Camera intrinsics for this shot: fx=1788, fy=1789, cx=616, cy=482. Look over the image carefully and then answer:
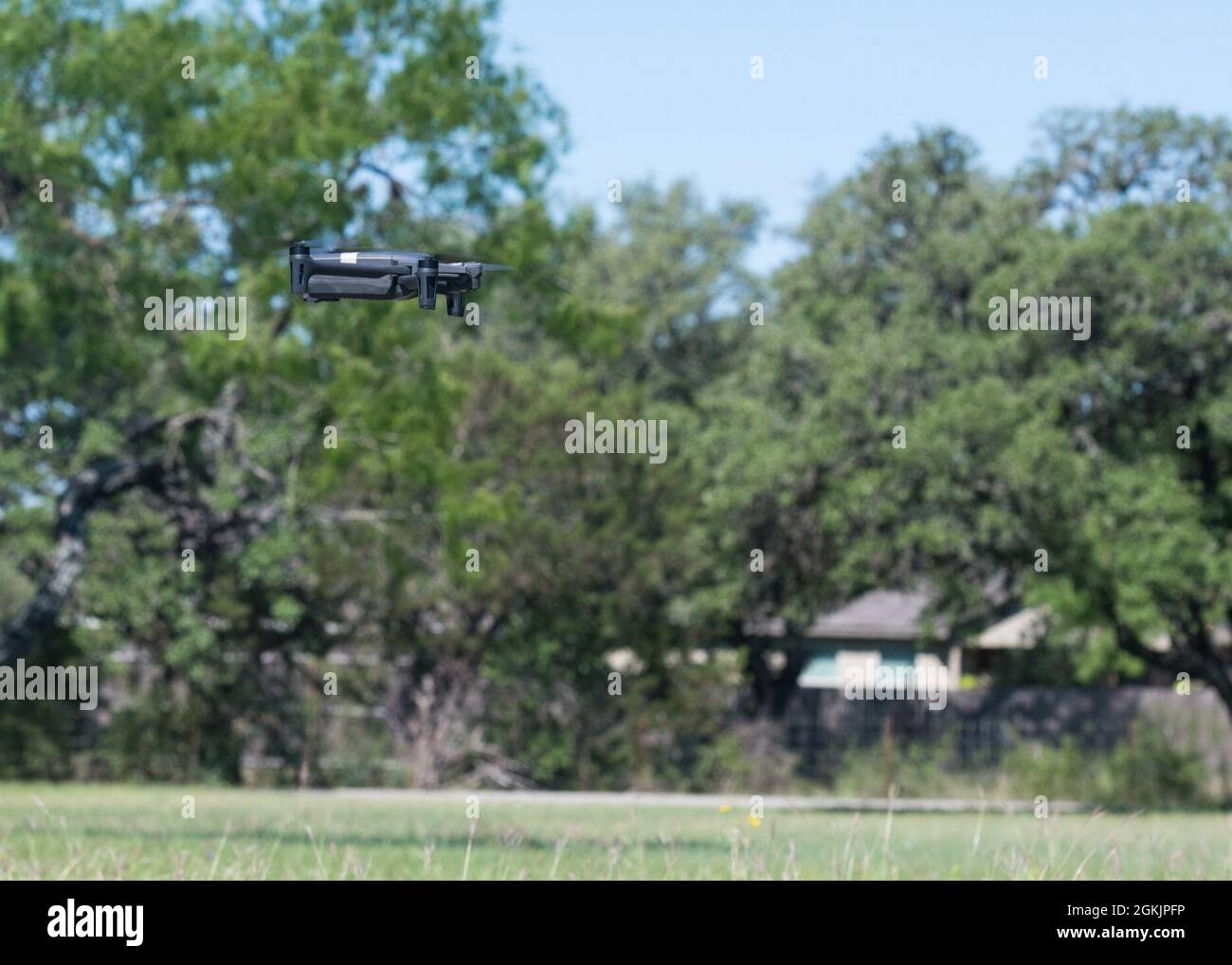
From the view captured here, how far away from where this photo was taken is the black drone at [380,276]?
169 inches

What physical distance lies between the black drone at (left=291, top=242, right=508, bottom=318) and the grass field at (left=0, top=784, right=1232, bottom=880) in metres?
3.15

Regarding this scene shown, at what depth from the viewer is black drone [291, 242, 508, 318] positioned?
429 cm

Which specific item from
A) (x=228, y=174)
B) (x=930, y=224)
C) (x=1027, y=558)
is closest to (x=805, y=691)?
(x=1027, y=558)

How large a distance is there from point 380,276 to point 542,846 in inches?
352

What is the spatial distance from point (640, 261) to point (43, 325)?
85.8 ft

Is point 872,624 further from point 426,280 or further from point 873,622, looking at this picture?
point 426,280

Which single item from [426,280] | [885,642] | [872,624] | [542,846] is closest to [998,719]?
[872,624]

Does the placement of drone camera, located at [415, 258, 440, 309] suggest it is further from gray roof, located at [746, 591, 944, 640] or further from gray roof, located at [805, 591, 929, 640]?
gray roof, located at [805, 591, 929, 640]

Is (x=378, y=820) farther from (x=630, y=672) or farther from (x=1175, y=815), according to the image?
(x=630, y=672)

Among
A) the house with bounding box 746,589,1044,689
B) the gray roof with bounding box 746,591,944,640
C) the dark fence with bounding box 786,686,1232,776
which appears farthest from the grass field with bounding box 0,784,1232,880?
the gray roof with bounding box 746,591,944,640

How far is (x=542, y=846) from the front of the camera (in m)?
12.7

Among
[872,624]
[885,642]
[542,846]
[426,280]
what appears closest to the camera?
[426,280]

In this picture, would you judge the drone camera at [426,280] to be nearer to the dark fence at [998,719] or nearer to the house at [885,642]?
the dark fence at [998,719]

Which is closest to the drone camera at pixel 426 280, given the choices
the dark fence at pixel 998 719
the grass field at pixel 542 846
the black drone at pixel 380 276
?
the black drone at pixel 380 276
